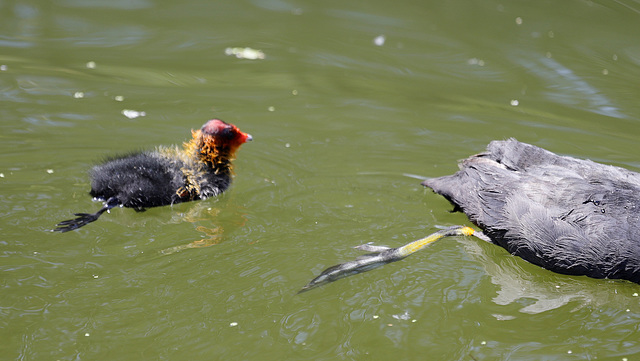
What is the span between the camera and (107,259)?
4.04m

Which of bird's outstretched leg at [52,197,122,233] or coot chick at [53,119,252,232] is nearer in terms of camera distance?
bird's outstretched leg at [52,197,122,233]

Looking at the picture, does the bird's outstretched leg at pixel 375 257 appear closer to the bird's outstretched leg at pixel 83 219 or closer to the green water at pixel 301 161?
the green water at pixel 301 161

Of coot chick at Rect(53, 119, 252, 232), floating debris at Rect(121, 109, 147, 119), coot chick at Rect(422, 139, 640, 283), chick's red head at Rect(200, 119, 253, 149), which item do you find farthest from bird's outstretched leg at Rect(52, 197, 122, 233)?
coot chick at Rect(422, 139, 640, 283)

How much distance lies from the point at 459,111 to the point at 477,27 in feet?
6.85

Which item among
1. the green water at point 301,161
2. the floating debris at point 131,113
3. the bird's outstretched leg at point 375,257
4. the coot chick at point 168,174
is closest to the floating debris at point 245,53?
the green water at point 301,161

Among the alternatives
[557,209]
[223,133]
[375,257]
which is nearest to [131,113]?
[223,133]

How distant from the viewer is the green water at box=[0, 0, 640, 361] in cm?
354

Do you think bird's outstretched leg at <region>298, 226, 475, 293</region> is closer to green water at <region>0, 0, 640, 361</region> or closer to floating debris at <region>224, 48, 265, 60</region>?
green water at <region>0, 0, 640, 361</region>

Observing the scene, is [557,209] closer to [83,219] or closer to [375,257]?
[375,257]

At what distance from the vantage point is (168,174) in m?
4.84

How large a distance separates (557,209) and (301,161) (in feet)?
6.72

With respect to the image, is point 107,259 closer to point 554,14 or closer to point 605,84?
point 605,84

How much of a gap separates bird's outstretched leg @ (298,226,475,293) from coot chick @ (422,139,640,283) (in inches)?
7.3

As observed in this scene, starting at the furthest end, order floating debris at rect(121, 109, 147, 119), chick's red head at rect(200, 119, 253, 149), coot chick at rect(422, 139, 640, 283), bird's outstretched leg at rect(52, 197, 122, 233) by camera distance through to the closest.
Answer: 1. floating debris at rect(121, 109, 147, 119)
2. chick's red head at rect(200, 119, 253, 149)
3. bird's outstretched leg at rect(52, 197, 122, 233)
4. coot chick at rect(422, 139, 640, 283)
